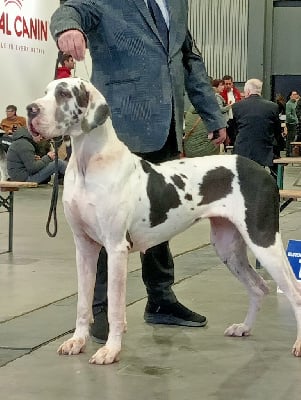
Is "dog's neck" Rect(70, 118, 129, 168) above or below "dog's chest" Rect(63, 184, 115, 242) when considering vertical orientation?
above

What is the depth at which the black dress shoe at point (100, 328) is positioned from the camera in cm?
388

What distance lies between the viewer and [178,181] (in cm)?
367

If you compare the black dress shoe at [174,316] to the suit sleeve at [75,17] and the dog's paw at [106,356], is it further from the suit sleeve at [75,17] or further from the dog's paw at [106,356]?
the suit sleeve at [75,17]

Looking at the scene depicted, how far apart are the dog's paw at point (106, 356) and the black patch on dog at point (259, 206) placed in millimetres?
787

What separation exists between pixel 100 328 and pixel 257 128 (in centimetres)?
658

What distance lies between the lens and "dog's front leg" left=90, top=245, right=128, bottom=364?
3.45 meters

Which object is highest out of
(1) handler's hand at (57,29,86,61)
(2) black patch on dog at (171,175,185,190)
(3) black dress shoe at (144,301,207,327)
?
(1) handler's hand at (57,29,86,61)

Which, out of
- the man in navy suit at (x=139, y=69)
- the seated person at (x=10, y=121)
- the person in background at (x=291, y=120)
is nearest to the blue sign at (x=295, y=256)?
the man in navy suit at (x=139, y=69)

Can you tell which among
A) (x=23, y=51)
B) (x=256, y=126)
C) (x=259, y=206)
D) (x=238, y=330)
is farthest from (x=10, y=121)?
(x=259, y=206)

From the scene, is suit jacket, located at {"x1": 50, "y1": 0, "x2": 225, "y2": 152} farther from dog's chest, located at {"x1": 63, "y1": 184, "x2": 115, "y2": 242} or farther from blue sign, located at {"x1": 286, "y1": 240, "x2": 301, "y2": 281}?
blue sign, located at {"x1": 286, "y1": 240, "x2": 301, "y2": 281}

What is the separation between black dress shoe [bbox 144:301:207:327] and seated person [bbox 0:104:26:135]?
28.2ft

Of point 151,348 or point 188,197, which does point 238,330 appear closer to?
point 151,348

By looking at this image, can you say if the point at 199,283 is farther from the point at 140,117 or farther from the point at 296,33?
the point at 296,33

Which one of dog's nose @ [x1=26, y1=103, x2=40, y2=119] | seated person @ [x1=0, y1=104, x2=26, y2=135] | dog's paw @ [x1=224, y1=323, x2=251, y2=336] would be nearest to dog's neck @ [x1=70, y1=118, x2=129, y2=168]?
dog's nose @ [x1=26, y1=103, x2=40, y2=119]
